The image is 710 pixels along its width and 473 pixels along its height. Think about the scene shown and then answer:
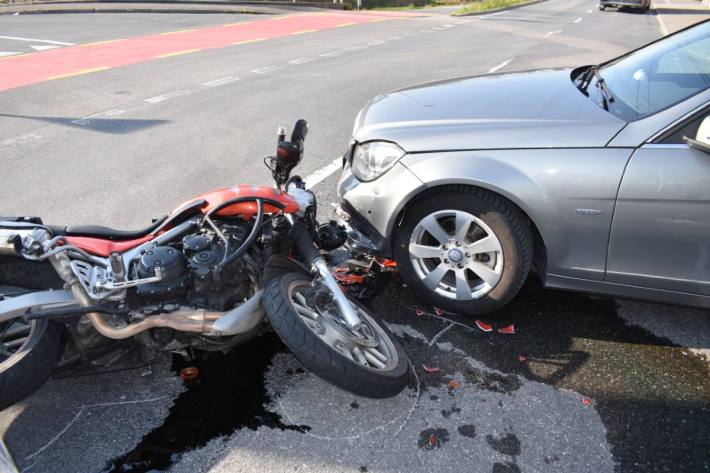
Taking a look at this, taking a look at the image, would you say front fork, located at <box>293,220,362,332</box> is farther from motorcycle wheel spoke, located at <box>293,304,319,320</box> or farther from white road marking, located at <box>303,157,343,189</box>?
white road marking, located at <box>303,157,343,189</box>

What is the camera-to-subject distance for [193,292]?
2.84 metres

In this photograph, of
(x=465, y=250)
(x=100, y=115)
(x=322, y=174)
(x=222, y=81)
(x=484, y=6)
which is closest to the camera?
(x=465, y=250)

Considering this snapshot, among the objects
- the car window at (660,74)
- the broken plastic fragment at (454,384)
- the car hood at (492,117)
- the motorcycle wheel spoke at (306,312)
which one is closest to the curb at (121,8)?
the car hood at (492,117)

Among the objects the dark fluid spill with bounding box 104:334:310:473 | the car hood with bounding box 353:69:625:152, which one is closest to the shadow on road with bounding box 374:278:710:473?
the dark fluid spill with bounding box 104:334:310:473

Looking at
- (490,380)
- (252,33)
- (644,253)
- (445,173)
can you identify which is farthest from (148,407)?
(252,33)

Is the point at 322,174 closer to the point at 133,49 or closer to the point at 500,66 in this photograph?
the point at 500,66

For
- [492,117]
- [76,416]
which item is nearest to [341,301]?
[76,416]

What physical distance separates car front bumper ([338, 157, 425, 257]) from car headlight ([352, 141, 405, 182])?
41 mm

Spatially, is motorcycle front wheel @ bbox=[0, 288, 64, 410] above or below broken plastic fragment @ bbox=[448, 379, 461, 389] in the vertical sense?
above

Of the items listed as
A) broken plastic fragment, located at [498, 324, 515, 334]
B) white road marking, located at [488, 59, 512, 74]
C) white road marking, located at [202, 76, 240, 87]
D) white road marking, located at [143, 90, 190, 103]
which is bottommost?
broken plastic fragment, located at [498, 324, 515, 334]

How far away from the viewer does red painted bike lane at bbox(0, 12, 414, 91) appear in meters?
11.0

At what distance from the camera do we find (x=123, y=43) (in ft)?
48.4

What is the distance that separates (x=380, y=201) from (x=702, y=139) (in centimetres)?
175

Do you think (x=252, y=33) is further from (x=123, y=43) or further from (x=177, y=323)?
(x=177, y=323)
